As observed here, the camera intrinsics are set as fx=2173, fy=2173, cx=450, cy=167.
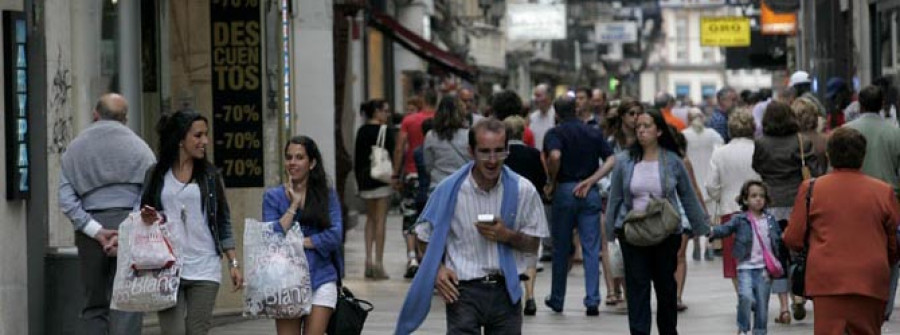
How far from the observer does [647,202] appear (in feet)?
45.1

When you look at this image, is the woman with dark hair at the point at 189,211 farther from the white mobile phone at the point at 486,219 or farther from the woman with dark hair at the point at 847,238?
the woman with dark hair at the point at 847,238

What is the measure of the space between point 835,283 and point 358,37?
24.2 m

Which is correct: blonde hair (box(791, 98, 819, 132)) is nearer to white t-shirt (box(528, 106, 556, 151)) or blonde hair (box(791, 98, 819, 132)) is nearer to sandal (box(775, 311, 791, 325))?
sandal (box(775, 311, 791, 325))

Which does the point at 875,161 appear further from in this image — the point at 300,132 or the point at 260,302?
the point at 300,132

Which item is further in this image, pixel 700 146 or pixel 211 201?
pixel 700 146

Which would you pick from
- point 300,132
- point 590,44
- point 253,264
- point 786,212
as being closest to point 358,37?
point 300,132

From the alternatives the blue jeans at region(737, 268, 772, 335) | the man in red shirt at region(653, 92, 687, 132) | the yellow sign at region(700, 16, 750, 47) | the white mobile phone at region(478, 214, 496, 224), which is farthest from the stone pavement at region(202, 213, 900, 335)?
the yellow sign at region(700, 16, 750, 47)

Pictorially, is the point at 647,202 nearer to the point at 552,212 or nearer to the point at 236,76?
the point at 552,212

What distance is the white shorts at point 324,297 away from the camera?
11.4m

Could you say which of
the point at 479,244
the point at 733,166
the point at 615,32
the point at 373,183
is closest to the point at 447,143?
the point at 733,166

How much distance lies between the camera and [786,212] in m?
15.9

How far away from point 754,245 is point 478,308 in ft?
16.6

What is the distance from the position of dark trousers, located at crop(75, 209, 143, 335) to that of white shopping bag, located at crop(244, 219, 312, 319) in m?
1.48

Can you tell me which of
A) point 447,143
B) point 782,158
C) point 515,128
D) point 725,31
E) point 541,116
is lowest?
point 782,158
